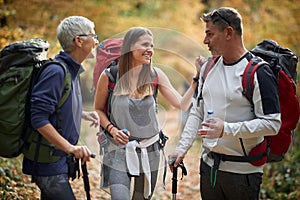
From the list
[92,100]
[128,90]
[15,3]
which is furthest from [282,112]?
[15,3]

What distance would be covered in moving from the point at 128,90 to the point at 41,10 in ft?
15.7

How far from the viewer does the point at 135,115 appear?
143 inches

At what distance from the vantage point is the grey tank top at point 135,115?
3619 mm

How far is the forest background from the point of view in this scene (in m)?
4.16

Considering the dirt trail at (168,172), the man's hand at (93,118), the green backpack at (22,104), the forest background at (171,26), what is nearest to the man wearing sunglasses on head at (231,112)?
the forest background at (171,26)

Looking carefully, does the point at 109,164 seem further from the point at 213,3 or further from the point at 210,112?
the point at 213,3

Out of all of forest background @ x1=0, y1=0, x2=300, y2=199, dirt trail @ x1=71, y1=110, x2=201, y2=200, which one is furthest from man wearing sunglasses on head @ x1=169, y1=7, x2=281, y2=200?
dirt trail @ x1=71, y1=110, x2=201, y2=200

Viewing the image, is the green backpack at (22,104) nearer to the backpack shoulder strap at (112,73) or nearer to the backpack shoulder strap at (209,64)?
the backpack shoulder strap at (112,73)

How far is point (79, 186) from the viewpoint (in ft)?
21.8

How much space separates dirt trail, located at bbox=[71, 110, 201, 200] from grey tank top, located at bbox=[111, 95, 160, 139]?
31cm

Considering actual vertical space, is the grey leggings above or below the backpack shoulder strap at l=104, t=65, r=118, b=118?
Answer: below

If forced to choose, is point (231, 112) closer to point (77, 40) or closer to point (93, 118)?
point (93, 118)

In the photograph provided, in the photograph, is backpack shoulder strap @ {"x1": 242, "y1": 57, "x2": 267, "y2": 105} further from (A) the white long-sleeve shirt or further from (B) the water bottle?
(B) the water bottle

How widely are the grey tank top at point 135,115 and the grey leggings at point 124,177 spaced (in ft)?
0.50
